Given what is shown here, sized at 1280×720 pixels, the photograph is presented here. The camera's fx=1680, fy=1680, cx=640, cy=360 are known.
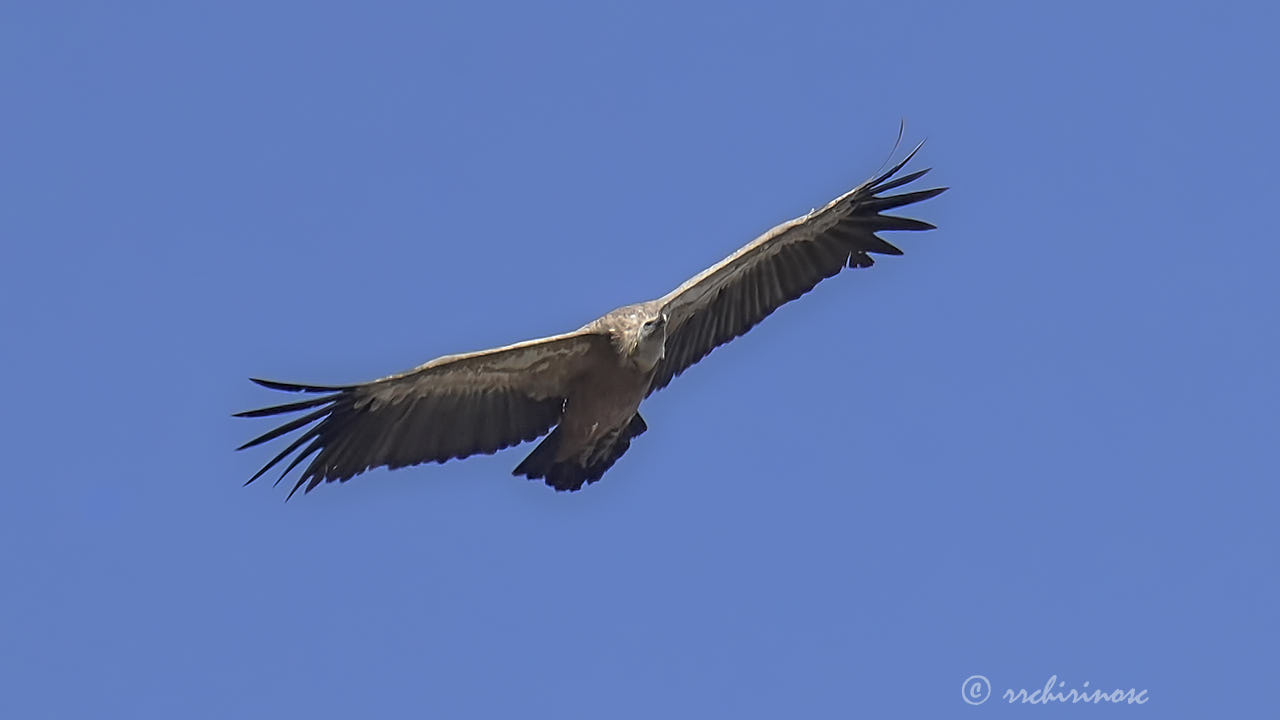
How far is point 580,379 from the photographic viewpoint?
1151 centimetres

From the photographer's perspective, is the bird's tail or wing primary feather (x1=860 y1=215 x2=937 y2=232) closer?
the bird's tail

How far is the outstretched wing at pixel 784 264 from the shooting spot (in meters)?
12.2

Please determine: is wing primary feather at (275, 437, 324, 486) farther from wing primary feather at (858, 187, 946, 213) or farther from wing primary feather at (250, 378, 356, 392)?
wing primary feather at (858, 187, 946, 213)

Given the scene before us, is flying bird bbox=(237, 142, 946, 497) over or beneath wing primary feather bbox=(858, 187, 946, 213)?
beneath

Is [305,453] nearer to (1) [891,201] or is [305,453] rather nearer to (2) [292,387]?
(2) [292,387]

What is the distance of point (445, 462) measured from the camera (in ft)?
38.0

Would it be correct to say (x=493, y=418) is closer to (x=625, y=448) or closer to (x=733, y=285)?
(x=625, y=448)

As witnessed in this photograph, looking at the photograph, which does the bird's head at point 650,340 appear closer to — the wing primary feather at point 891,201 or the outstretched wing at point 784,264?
the outstretched wing at point 784,264

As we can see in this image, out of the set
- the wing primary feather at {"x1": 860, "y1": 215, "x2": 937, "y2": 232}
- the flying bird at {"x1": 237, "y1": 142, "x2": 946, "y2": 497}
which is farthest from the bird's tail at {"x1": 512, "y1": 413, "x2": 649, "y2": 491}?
the wing primary feather at {"x1": 860, "y1": 215, "x2": 937, "y2": 232}

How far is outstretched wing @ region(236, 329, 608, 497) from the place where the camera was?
36.0 feet

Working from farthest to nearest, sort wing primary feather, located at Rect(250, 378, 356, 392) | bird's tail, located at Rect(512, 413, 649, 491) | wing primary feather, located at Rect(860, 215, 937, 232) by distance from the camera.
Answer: wing primary feather, located at Rect(860, 215, 937, 232), bird's tail, located at Rect(512, 413, 649, 491), wing primary feather, located at Rect(250, 378, 356, 392)

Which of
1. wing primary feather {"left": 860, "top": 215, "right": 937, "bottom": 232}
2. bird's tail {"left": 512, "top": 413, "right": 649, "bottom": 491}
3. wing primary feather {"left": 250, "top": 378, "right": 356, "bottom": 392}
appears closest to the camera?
wing primary feather {"left": 250, "top": 378, "right": 356, "bottom": 392}

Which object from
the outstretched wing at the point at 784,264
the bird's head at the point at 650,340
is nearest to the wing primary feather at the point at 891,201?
the outstretched wing at the point at 784,264

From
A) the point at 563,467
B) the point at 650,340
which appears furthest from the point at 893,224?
the point at 563,467
